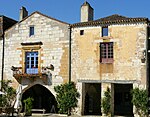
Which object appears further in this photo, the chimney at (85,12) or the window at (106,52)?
the chimney at (85,12)

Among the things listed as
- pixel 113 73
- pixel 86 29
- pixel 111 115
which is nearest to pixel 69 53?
pixel 86 29

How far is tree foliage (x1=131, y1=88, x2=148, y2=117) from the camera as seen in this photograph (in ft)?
73.5

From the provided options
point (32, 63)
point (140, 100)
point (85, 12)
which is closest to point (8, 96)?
point (32, 63)

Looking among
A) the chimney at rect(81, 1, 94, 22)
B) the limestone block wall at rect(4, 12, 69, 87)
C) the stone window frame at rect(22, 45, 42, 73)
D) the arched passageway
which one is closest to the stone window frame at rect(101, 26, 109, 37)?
the chimney at rect(81, 1, 94, 22)

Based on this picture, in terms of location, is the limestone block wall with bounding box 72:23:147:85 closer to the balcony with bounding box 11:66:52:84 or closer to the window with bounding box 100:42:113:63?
the window with bounding box 100:42:113:63

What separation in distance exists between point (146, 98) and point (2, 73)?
492 inches

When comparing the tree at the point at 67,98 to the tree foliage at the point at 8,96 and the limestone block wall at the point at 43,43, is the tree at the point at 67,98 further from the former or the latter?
the tree foliage at the point at 8,96

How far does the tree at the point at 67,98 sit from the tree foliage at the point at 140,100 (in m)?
4.61

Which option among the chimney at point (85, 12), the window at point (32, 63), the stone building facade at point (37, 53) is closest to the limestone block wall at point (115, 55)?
the stone building facade at point (37, 53)

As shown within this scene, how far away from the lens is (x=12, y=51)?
90.7 feet

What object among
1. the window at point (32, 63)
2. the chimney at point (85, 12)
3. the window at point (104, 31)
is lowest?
the window at point (32, 63)

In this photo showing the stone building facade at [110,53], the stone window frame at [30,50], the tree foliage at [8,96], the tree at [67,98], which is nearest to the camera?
the stone building facade at [110,53]

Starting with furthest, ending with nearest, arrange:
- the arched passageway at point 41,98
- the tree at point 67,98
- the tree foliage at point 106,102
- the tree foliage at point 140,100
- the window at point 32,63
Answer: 1. the arched passageway at point 41,98
2. the window at point 32,63
3. the tree at point 67,98
4. the tree foliage at point 106,102
5. the tree foliage at point 140,100

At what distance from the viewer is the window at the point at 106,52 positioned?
950 inches
